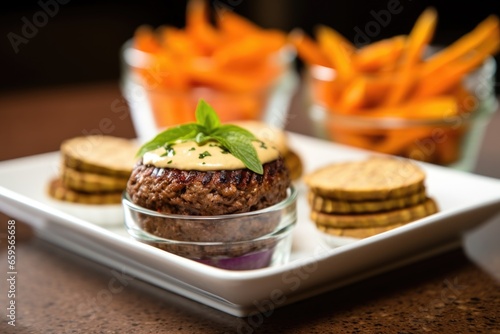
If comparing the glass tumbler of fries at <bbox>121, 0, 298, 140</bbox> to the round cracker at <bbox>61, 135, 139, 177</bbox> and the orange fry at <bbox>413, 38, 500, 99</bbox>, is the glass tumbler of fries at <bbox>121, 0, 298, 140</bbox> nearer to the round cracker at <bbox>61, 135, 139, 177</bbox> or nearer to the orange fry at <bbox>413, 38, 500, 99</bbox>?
the round cracker at <bbox>61, 135, 139, 177</bbox>

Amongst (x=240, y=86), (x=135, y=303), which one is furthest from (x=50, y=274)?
(x=240, y=86)

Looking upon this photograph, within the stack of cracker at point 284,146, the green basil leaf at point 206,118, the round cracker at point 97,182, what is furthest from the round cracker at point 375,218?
the round cracker at point 97,182

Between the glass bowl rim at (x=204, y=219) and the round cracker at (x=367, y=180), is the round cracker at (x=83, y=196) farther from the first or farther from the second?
the round cracker at (x=367, y=180)

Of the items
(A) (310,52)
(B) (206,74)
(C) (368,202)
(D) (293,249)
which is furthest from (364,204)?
(B) (206,74)

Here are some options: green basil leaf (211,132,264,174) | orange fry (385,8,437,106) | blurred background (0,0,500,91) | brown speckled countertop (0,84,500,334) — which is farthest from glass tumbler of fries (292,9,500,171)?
blurred background (0,0,500,91)

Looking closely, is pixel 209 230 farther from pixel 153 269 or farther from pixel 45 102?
pixel 45 102

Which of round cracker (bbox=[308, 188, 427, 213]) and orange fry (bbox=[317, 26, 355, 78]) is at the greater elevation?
orange fry (bbox=[317, 26, 355, 78])
